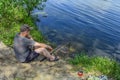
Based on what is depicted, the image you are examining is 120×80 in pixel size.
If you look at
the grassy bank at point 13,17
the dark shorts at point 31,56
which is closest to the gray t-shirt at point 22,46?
the dark shorts at point 31,56

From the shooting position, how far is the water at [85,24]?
2162cm

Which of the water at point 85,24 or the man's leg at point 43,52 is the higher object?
the man's leg at point 43,52

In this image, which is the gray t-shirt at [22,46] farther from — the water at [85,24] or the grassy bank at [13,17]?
the water at [85,24]

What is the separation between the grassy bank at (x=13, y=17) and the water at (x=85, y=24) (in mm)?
2314

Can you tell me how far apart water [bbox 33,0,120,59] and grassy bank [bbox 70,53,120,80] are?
5137mm

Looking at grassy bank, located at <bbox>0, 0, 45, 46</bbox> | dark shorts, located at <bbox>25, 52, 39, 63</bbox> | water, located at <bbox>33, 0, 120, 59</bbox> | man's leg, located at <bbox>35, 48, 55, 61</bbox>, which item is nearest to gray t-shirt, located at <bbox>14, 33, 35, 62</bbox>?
dark shorts, located at <bbox>25, 52, 39, 63</bbox>

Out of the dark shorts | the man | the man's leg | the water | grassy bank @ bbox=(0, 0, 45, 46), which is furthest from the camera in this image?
the water

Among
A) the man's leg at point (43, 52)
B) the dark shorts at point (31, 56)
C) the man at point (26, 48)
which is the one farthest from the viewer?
the man's leg at point (43, 52)

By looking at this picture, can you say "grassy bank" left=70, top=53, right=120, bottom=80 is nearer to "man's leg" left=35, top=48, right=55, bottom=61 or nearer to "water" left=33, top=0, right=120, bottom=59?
"man's leg" left=35, top=48, right=55, bottom=61

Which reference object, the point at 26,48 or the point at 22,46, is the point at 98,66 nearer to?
the point at 26,48

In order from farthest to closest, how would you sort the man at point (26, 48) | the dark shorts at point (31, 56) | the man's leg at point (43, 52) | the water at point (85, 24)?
1. the water at point (85, 24)
2. the man's leg at point (43, 52)
3. the dark shorts at point (31, 56)
4. the man at point (26, 48)

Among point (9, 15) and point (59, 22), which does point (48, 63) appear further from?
point (59, 22)

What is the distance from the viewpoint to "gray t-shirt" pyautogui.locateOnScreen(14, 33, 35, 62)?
42.3ft

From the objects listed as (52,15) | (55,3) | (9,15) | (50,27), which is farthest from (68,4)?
(9,15)
